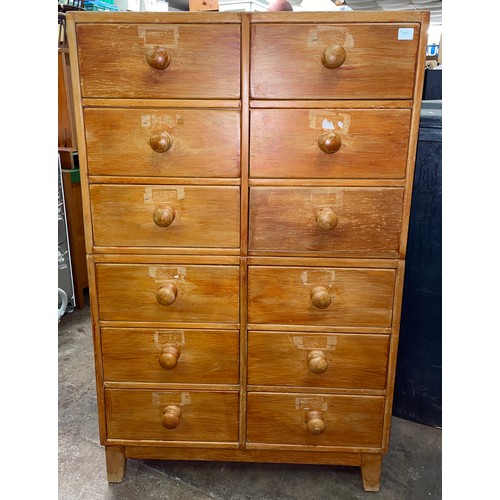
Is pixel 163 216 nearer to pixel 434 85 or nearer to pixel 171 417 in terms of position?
pixel 171 417

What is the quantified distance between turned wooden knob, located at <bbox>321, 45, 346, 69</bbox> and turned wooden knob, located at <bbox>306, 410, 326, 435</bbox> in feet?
3.61

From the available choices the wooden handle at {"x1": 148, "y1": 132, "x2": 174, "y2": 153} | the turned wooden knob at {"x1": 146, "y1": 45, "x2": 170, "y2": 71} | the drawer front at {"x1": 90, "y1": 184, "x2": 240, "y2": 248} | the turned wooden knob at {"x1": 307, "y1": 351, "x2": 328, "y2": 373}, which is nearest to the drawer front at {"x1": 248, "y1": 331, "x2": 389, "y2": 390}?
the turned wooden knob at {"x1": 307, "y1": 351, "x2": 328, "y2": 373}

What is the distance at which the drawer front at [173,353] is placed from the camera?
146 cm

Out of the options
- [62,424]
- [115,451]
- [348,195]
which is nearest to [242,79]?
[348,195]

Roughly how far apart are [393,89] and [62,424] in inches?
73.6

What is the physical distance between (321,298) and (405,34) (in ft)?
2.58

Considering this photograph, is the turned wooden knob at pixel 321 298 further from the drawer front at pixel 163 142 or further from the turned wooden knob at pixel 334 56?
the turned wooden knob at pixel 334 56

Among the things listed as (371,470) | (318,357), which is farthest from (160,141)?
(371,470)

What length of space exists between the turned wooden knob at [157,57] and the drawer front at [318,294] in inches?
25.7

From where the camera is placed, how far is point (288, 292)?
141cm

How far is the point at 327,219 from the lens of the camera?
51.3 inches

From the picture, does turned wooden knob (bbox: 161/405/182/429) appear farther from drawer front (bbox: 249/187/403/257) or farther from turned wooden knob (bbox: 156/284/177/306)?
drawer front (bbox: 249/187/403/257)

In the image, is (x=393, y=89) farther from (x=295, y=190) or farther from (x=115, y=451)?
(x=115, y=451)

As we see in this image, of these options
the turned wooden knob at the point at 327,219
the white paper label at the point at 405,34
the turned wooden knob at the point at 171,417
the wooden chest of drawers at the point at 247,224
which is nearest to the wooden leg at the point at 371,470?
the wooden chest of drawers at the point at 247,224
